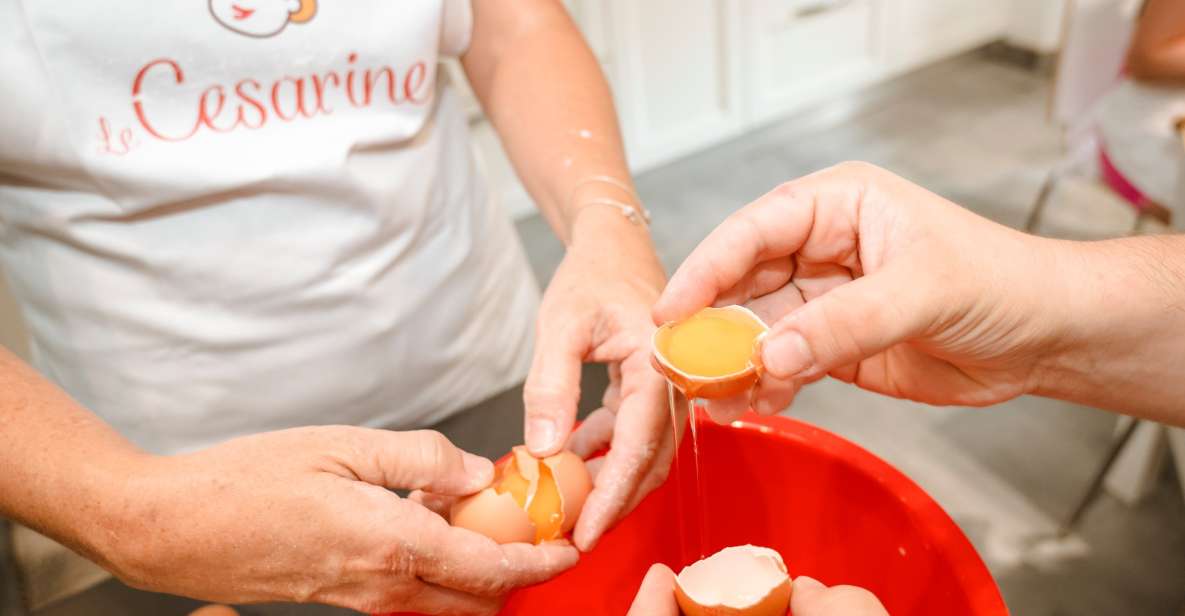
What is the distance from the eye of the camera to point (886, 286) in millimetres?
627

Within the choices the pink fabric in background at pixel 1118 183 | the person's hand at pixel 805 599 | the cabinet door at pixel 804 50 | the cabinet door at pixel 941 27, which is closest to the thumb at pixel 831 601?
the person's hand at pixel 805 599

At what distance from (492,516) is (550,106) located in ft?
1.61

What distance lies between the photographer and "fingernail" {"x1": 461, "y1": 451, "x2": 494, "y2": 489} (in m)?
0.80

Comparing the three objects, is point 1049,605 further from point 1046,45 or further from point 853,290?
point 1046,45

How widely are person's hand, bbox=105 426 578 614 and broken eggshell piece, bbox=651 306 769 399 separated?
213 mm

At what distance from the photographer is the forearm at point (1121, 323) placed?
69cm

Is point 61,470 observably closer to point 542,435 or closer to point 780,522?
point 542,435

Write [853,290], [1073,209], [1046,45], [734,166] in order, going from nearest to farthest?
[853,290] → [1073,209] → [734,166] → [1046,45]

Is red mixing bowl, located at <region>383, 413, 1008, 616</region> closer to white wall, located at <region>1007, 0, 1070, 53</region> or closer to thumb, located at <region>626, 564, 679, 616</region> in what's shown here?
thumb, located at <region>626, 564, 679, 616</region>

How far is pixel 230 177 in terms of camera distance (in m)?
0.86

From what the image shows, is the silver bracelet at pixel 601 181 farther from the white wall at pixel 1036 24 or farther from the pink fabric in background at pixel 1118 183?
the white wall at pixel 1036 24

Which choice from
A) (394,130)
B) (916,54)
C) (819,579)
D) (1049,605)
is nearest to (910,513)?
(819,579)

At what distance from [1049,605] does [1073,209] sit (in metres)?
1.49

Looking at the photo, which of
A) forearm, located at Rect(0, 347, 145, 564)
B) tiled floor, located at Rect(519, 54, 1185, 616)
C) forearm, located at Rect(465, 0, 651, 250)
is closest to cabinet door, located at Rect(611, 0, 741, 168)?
tiled floor, located at Rect(519, 54, 1185, 616)
